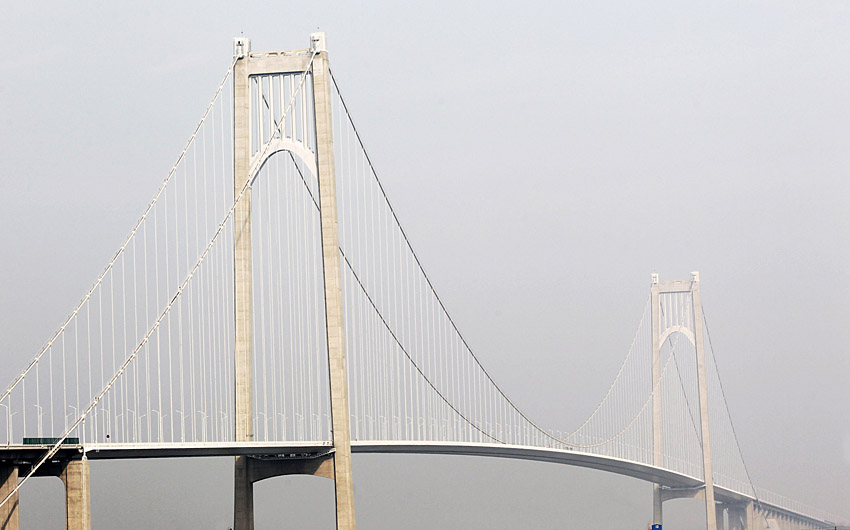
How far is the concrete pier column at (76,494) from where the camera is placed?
26.2 meters

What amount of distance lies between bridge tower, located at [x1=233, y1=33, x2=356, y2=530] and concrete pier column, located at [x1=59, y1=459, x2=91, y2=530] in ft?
18.1

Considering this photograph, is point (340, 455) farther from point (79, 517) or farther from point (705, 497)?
point (705, 497)

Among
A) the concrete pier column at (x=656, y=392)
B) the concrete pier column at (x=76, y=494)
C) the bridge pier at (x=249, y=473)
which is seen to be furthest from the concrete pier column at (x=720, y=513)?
the concrete pier column at (x=76, y=494)

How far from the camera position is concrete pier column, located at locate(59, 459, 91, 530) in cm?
2619

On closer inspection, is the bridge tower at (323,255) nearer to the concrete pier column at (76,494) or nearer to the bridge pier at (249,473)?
the bridge pier at (249,473)

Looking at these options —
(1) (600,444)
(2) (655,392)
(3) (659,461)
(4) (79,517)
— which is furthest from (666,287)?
(4) (79,517)

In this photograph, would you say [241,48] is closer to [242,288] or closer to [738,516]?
[242,288]

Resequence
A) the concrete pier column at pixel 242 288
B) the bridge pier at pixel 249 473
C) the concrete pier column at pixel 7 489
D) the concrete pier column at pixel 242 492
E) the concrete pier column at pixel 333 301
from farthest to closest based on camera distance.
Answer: the concrete pier column at pixel 242 492
the bridge pier at pixel 249 473
the concrete pier column at pixel 242 288
the concrete pier column at pixel 333 301
the concrete pier column at pixel 7 489

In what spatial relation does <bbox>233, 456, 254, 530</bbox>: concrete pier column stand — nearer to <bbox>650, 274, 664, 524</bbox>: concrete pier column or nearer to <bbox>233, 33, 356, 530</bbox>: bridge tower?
<bbox>233, 33, 356, 530</bbox>: bridge tower

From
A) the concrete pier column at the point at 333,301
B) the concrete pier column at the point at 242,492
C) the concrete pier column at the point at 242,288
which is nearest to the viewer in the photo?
the concrete pier column at the point at 333,301

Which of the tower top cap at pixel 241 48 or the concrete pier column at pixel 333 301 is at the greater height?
the tower top cap at pixel 241 48

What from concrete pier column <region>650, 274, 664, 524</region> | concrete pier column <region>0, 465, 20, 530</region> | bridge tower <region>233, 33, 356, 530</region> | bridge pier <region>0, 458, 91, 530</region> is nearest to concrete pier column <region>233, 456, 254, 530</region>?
bridge tower <region>233, 33, 356, 530</region>

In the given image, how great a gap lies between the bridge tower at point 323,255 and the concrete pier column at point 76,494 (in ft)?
18.1

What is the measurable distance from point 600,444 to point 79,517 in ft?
98.9
